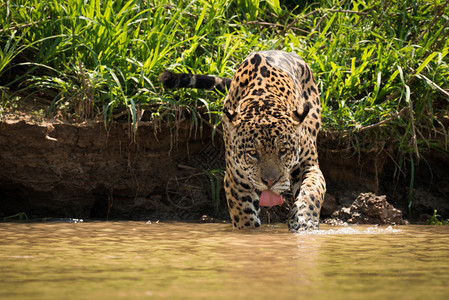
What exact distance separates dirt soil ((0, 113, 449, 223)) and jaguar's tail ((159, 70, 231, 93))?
1.82ft

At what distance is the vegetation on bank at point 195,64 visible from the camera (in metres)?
6.29

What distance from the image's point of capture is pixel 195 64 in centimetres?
681

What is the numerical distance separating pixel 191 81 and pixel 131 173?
1.15 metres

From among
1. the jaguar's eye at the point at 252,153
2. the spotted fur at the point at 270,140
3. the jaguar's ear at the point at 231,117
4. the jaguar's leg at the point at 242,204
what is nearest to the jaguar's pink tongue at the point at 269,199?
the spotted fur at the point at 270,140

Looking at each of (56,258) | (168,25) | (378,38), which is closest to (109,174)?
(168,25)

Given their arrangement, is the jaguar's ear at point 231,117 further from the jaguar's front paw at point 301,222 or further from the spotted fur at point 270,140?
the jaguar's front paw at point 301,222

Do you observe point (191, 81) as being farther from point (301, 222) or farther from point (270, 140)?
point (301, 222)

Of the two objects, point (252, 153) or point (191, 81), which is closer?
point (252, 153)

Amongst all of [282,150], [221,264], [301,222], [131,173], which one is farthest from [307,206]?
[131,173]

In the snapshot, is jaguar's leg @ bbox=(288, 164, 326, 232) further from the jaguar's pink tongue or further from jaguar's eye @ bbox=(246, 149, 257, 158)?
jaguar's eye @ bbox=(246, 149, 257, 158)

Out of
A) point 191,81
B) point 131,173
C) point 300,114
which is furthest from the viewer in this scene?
point 131,173

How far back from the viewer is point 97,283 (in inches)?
114

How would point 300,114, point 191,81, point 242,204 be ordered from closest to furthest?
1. point 300,114
2. point 242,204
3. point 191,81

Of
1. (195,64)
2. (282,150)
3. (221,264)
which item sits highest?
(195,64)
